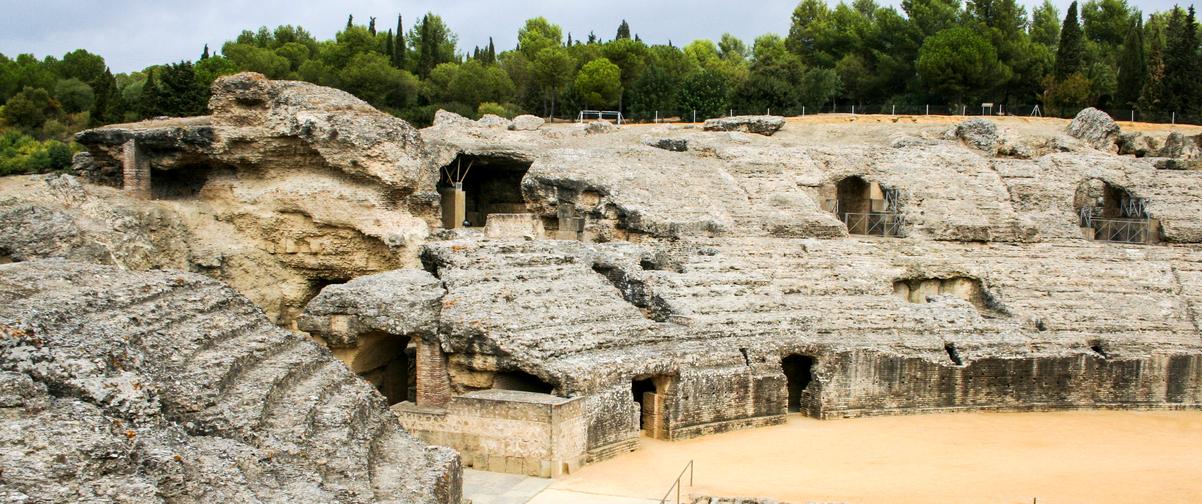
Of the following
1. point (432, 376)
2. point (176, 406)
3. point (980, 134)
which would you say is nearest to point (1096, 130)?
point (980, 134)

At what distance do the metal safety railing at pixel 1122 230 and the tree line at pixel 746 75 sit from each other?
13642mm

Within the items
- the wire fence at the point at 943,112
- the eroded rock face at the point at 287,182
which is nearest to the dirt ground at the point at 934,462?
the eroded rock face at the point at 287,182

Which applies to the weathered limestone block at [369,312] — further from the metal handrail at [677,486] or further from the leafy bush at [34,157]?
the leafy bush at [34,157]

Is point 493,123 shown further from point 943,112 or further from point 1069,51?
point 1069,51

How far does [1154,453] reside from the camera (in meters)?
16.4

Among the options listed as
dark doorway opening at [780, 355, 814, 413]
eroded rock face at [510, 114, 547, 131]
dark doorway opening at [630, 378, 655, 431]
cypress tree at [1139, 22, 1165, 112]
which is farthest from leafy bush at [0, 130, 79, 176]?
cypress tree at [1139, 22, 1165, 112]

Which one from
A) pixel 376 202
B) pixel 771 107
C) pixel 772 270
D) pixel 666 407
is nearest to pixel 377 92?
pixel 771 107

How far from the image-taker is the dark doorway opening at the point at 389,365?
16.9 m

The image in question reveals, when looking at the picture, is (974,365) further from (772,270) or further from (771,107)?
(771,107)

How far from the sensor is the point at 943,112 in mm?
39969

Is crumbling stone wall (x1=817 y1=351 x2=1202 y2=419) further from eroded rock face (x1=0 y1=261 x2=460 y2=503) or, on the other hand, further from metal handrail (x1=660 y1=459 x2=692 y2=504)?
eroded rock face (x1=0 y1=261 x2=460 y2=503)

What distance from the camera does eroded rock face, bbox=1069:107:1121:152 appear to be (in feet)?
99.0

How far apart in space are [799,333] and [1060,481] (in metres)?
5.13

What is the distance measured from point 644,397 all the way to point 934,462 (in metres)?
4.46
